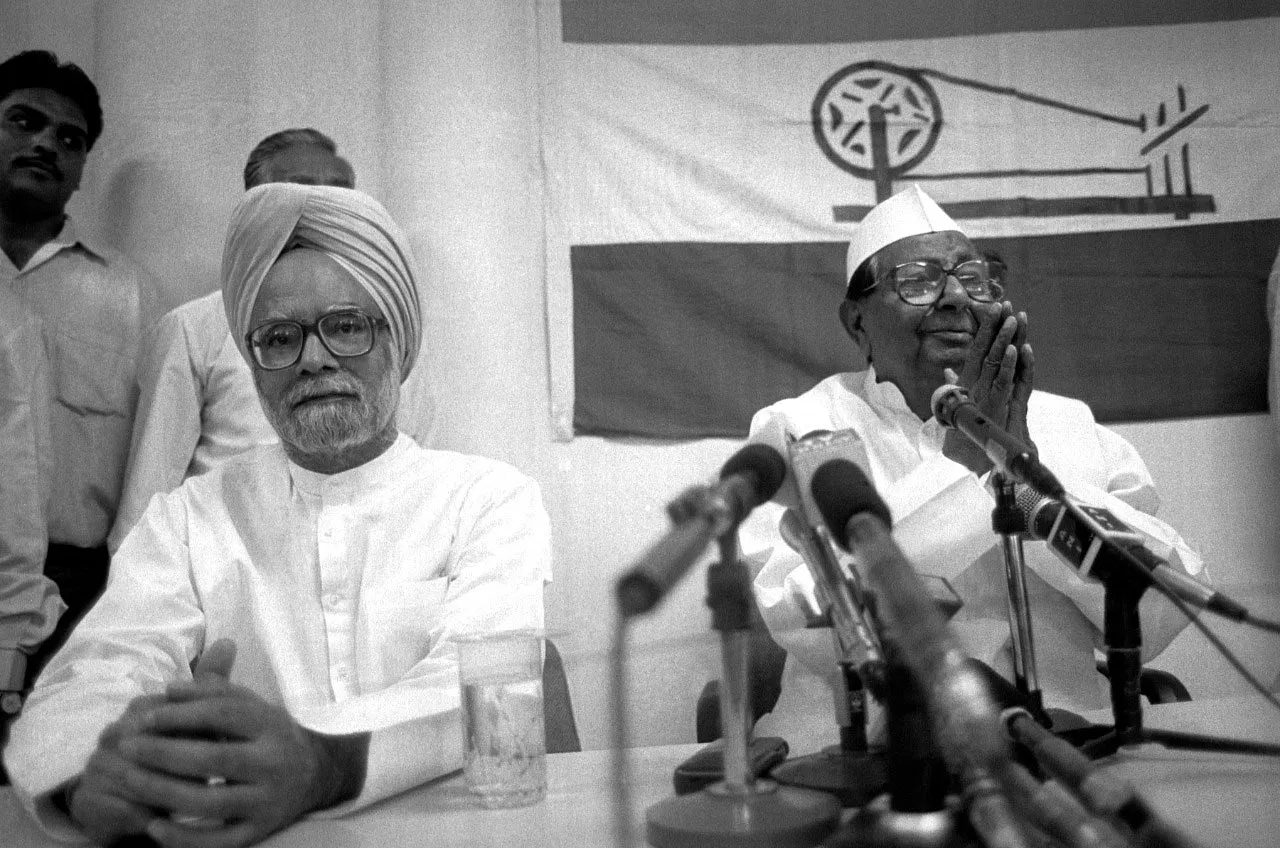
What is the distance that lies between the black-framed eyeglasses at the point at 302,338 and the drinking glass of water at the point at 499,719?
93 centimetres

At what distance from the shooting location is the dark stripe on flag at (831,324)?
3252 millimetres

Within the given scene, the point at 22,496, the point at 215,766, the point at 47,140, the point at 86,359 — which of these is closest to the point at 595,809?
the point at 215,766

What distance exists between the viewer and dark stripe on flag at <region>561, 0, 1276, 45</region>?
335 centimetres

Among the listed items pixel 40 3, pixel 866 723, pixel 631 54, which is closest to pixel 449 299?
pixel 631 54

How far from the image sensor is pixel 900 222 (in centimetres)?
266

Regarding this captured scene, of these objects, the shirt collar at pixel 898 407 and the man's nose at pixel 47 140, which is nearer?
the shirt collar at pixel 898 407

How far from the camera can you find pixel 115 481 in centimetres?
313

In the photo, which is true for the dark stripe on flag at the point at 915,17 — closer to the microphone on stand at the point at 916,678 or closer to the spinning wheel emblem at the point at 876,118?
the spinning wheel emblem at the point at 876,118

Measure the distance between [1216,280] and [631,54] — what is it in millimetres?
1840

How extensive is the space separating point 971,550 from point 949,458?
7.0 inches

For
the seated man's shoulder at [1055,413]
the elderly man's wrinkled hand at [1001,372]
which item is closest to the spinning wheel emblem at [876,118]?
the seated man's shoulder at [1055,413]

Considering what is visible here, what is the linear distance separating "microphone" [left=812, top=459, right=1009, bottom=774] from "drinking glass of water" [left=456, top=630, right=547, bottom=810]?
1.57 feet

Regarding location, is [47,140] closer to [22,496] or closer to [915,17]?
[22,496]

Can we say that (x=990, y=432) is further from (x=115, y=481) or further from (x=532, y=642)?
(x=115, y=481)
